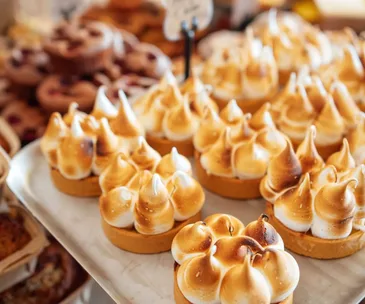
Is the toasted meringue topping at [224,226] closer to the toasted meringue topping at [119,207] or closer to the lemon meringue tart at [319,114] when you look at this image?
the toasted meringue topping at [119,207]

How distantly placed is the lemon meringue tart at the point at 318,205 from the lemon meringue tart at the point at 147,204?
0.25m

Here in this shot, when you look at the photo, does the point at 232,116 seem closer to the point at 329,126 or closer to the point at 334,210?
the point at 329,126

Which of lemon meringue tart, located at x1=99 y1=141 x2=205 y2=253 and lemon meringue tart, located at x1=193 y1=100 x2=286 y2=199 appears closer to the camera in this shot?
lemon meringue tart, located at x1=99 y1=141 x2=205 y2=253

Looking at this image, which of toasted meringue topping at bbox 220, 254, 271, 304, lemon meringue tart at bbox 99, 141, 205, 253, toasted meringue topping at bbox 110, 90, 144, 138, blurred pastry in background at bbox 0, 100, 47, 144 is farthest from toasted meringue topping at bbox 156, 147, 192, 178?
blurred pastry in background at bbox 0, 100, 47, 144

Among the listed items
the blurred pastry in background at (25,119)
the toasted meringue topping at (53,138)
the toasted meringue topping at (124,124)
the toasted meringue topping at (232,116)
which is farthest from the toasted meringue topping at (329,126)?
the blurred pastry in background at (25,119)

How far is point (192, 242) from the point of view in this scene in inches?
51.6

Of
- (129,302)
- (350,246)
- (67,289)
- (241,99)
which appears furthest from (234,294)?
(241,99)

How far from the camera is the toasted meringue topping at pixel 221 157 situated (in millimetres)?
1673

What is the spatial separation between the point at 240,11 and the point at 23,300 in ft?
7.24

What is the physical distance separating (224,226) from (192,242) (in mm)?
105

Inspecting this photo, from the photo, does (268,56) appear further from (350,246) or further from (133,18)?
(133,18)

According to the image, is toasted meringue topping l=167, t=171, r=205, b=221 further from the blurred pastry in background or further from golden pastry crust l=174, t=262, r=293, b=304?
the blurred pastry in background

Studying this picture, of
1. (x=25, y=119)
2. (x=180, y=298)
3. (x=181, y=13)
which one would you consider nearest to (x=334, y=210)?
(x=180, y=298)

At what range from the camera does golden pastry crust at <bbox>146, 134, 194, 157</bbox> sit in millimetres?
1892
